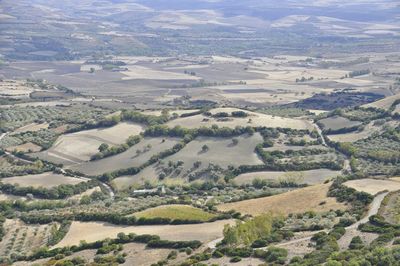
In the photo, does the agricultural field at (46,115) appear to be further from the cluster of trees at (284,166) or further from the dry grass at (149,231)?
the dry grass at (149,231)

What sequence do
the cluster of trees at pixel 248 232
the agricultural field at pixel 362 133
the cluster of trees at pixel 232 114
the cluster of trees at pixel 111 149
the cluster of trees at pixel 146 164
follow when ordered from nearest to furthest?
the cluster of trees at pixel 248 232 < the cluster of trees at pixel 146 164 < the cluster of trees at pixel 111 149 < the agricultural field at pixel 362 133 < the cluster of trees at pixel 232 114

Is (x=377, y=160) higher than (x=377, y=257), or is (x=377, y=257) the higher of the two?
(x=377, y=257)

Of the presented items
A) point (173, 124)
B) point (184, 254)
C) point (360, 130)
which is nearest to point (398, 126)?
point (360, 130)

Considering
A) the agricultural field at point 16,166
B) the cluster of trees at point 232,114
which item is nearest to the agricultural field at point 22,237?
→ the agricultural field at point 16,166

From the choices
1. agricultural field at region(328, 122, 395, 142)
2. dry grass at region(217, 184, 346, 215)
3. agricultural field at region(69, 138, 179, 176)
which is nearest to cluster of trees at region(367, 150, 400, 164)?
agricultural field at region(328, 122, 395, 142)

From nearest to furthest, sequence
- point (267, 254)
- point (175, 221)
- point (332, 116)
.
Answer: point (267, 254)
point (175, 221)
point (332, 116)

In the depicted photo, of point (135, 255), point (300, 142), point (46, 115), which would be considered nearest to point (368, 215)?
point (135, 255)

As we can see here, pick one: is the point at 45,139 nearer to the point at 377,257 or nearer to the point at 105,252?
the point at 105,252
